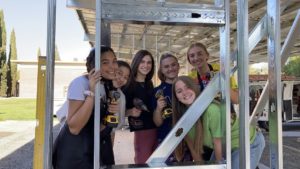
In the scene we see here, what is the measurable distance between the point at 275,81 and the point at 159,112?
102 cm

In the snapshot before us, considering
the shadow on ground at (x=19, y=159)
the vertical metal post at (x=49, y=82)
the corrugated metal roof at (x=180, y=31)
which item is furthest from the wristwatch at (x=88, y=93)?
the shadow on ground at (x=19, y=159)

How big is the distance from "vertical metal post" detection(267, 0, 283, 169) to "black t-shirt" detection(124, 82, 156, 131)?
3.94 ft

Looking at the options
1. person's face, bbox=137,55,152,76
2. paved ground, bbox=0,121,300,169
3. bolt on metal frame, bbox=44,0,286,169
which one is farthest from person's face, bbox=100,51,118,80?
paved ground, bbox=0,121,300,169

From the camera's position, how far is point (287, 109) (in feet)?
41.1

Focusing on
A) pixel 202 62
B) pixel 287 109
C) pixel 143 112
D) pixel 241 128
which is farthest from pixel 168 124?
pixel 287 109

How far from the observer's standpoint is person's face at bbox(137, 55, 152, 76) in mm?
2926

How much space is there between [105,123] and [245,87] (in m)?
0.73

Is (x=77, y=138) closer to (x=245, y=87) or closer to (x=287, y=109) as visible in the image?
(x=245, y=87)

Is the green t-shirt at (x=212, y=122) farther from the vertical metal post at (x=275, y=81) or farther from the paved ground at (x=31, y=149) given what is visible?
the paved ground at (x=31, y=149)

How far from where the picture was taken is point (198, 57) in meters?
2.77

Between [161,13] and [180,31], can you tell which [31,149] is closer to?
[180,31]

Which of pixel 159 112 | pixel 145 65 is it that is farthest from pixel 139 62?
pixel 159 112

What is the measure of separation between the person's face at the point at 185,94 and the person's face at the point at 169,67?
78 centimetres

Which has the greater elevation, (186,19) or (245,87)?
(186,19)
